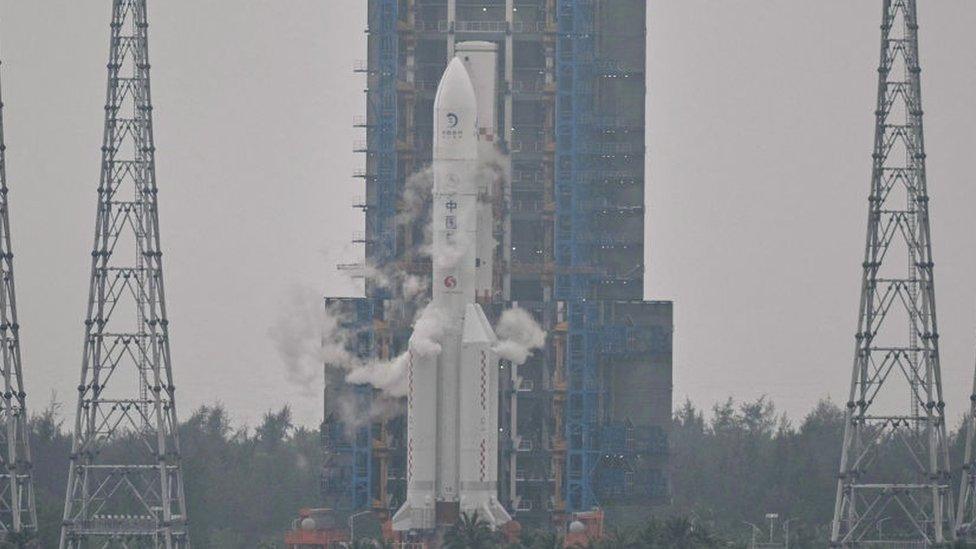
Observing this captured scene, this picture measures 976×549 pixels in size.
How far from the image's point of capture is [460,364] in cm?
14875

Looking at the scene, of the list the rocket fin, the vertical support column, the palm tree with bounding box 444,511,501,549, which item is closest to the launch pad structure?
the vertical support column

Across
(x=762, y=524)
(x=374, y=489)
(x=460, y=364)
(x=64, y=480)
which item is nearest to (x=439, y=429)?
(x=460, y=364)

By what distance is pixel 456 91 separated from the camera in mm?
149625

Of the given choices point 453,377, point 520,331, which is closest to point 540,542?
point 453,377

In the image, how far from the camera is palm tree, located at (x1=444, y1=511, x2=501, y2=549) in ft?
464

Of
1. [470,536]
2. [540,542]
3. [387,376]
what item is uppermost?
[387,376]

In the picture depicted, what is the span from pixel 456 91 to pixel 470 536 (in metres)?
21.9

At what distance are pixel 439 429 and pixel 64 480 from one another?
54.9 metres

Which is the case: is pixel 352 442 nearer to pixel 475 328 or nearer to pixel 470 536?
pixel 475 328

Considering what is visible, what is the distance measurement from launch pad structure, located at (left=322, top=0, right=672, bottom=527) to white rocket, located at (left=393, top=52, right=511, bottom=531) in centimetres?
1114

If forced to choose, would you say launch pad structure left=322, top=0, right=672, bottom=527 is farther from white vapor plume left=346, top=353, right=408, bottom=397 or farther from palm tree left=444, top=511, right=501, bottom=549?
palm tree left=444, top=511, right=501, bottom=549

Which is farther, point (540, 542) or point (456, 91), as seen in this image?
point (456, 91)

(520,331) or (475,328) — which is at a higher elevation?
(520,331)

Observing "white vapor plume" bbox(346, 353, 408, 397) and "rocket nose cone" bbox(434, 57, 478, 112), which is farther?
"white vapor plume" bbox(346, 353, 408, 397)
